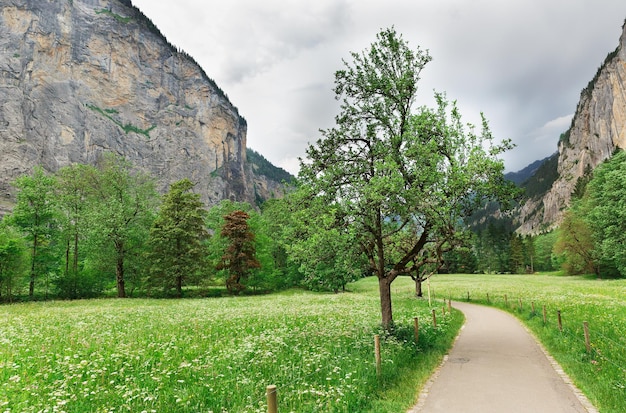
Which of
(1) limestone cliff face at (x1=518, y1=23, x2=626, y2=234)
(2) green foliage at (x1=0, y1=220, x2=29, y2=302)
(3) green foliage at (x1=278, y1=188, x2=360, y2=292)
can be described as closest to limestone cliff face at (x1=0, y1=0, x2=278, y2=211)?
(2) green foliage at (x1=0, y1=220, x2=29, y2=302)

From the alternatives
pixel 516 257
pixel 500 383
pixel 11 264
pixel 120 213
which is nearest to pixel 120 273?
pixel 120 213

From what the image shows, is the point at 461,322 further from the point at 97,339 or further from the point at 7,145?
the point at 7,145

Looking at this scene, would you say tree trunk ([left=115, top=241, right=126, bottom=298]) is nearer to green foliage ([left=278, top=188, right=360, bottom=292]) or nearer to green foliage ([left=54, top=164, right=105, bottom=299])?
green foliage ([left=54, top=164, right=105, bottom=299])

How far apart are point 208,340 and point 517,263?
122 m

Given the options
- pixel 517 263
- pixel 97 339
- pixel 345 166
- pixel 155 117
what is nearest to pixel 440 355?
pixel 345 166

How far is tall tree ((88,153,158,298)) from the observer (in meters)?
42.0

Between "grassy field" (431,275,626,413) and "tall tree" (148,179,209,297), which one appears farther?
"tall tree" (148,179,209,297)

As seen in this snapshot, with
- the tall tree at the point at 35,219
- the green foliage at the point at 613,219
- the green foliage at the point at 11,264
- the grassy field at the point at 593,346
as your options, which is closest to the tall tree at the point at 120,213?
the tall tree at the point at 35,219

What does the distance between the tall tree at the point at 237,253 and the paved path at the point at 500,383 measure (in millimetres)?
38590

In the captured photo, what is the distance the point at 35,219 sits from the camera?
129ft

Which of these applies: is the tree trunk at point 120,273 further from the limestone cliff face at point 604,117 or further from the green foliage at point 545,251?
the limestone cliff face at point 604,117

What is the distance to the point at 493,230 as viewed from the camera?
411 ft

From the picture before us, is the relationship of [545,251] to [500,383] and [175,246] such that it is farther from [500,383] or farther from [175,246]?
[500,383]

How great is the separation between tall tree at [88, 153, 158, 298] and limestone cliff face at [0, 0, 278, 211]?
236 ft
